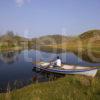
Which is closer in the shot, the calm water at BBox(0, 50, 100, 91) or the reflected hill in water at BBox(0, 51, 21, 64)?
the calm water at BBox(0, 50, 100, 91)

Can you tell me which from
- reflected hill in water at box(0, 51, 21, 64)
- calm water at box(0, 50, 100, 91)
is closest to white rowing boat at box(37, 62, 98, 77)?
calm water at box(0, 50, 100, 91)

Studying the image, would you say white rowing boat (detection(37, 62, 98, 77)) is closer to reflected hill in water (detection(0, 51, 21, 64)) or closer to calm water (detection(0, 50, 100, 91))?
calm water (detection(0, 50, 100, 91))

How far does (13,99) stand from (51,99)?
8.49 ft

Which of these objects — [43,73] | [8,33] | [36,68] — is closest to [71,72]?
[43,73]

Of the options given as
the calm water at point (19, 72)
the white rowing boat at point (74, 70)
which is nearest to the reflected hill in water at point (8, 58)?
the calm water at point (19, 72)

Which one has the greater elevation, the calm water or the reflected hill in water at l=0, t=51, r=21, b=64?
the reflected hill in water at l=0, t=51, r=21, b=64

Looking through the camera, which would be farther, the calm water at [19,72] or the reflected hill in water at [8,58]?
the reflected hill in water at [8,58]

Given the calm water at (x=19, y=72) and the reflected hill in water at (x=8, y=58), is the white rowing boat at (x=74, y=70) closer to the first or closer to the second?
the calm water at (x=19, y=72)

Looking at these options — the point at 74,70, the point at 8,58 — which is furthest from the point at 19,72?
the point at 8,58

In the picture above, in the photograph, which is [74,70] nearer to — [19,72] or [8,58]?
[19,72]

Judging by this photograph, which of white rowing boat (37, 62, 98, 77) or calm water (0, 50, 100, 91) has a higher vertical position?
white rowing boat (37, 62, 98, 77)

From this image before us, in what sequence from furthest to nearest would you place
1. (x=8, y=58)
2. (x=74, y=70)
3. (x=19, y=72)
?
(x=8, y=58) → (x=19, y=72) → (x=74, y=70)

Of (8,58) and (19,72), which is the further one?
(8,58)

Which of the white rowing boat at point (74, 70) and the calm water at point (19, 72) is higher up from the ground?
the white rowing boat at point (74, 70)
